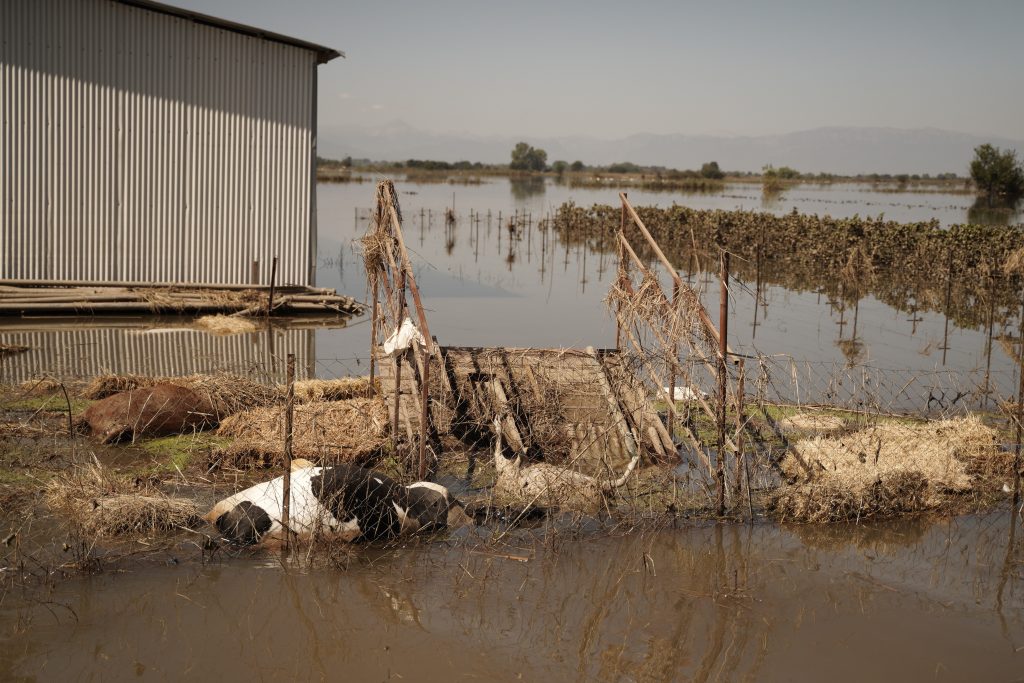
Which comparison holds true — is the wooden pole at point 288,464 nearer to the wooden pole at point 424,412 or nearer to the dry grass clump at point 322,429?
the wooden pole at point 424,412

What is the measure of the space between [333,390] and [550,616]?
5874 mm

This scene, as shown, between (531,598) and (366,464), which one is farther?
(366,464)

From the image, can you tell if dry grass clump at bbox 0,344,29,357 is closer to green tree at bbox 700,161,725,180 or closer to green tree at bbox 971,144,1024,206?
green tree at bbox 971,144,1024,206

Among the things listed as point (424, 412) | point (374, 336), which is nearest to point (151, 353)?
point (374, 336)

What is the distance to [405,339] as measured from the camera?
10062mm

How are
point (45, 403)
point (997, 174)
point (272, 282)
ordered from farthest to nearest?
point (997, 174)
point (272, 282)
point (45, 403)

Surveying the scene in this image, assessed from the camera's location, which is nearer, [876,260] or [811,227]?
[876,260]

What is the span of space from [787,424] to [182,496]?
23.2 feet

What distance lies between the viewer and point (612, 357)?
11.8 metres

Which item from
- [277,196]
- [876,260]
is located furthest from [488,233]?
[277,196]

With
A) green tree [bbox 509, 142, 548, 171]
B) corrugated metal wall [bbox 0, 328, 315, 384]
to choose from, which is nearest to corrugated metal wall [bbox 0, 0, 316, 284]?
corrugated metal wall [bbox 0, 328, 315, 384]

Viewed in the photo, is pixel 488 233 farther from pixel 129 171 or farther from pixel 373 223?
pixel 373 223

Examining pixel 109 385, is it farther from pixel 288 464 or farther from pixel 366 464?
pixel 288 464

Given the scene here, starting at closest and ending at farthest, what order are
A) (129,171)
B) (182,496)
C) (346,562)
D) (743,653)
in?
(743,653), (346,562), (182,496), (129,171)
